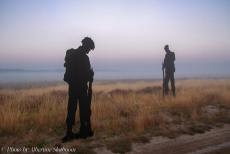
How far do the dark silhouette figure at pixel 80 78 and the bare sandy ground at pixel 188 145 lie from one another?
110 cm

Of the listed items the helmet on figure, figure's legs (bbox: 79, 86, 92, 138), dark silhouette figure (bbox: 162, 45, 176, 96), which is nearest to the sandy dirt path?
figure's legs (bbox: 79, 86, 92, 138)

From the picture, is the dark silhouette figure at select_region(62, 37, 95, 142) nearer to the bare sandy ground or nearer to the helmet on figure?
the helmet on figure

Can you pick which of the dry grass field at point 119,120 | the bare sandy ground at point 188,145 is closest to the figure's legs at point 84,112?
the dry grass field at point 119,120

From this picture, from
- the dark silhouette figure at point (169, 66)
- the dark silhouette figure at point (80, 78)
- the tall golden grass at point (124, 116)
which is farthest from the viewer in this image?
the dark silhouette figure at point (169, 66)

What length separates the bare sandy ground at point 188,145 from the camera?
7414 millimetres

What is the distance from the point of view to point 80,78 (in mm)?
7996

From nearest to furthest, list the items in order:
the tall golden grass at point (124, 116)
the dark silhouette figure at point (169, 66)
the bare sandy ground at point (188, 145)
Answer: the bare sandy ground at point (188, 145), the tall golden grass at point (124, 116), the dark silhouette figure at point (169, 66)

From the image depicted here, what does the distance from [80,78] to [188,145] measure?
9.85ft

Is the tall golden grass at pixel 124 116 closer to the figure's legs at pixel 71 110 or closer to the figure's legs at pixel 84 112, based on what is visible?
the figure's legs at pixel 84 112

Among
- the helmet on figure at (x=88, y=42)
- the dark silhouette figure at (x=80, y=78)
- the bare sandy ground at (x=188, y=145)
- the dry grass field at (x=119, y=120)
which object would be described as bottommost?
the bare sandy ground at (x=188, y=145)

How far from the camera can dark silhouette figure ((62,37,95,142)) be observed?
7.83m

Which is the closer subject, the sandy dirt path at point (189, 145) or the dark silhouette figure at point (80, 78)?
the sandy dirt path at point (189, 145)

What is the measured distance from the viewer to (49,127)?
9.37 m

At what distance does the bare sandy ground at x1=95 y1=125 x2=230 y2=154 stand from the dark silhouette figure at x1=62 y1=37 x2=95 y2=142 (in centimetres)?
110
